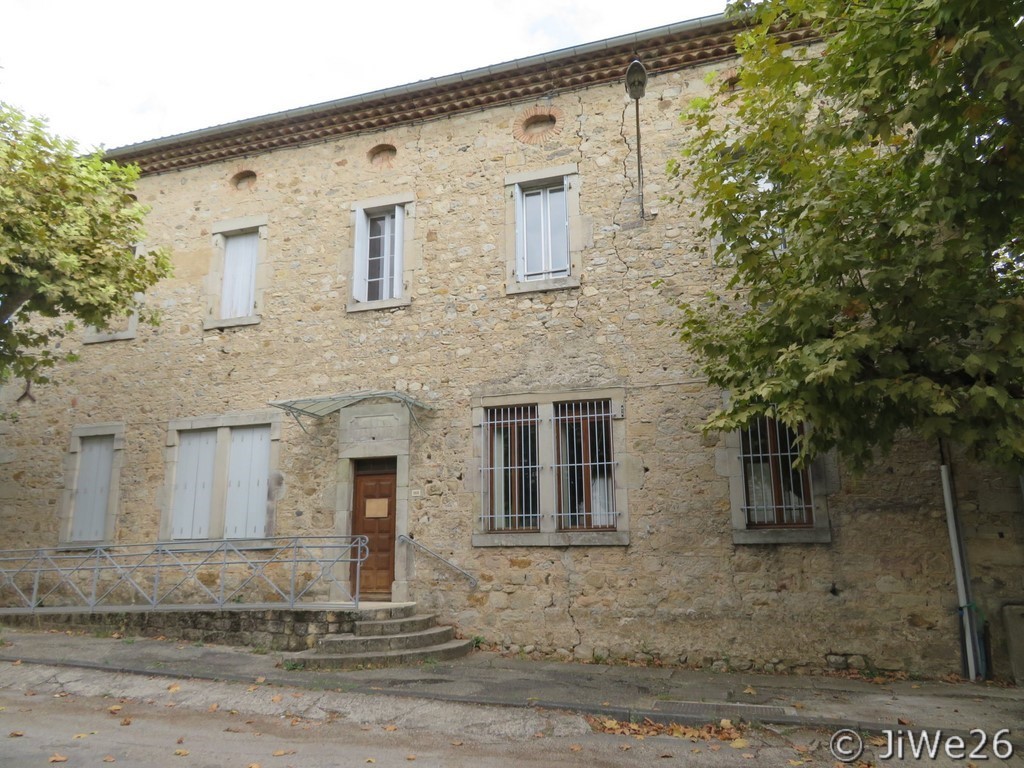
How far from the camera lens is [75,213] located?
8.71 m

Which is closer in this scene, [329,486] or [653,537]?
[653,537]

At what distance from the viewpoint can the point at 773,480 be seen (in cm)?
815

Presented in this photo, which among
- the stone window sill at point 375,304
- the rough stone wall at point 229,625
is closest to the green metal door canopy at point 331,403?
the stone window sill at point 375,304

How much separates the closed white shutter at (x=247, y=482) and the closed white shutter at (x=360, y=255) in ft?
7.42

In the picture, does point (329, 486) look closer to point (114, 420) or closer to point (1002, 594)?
point (114, 420)

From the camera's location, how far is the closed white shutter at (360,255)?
405 inches

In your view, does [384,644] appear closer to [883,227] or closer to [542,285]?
[542,285]

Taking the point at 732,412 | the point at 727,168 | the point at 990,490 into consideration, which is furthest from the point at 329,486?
the point at 990,490

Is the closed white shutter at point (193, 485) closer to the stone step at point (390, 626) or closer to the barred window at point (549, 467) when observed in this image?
the stone step at point (390, 626)

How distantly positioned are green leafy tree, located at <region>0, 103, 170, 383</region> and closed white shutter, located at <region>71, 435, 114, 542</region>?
1.67 metres

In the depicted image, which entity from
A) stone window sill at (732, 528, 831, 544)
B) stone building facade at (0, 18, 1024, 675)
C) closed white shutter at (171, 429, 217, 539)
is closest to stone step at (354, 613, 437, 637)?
stone building facade at (0, 18, 1024, 675)

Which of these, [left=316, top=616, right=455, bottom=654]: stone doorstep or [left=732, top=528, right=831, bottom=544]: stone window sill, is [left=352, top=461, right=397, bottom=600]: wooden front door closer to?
[left=316, top=616, right=455, bottom=654]: stone doorstep

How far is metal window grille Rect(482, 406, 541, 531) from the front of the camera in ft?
29.3

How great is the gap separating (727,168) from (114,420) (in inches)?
364
